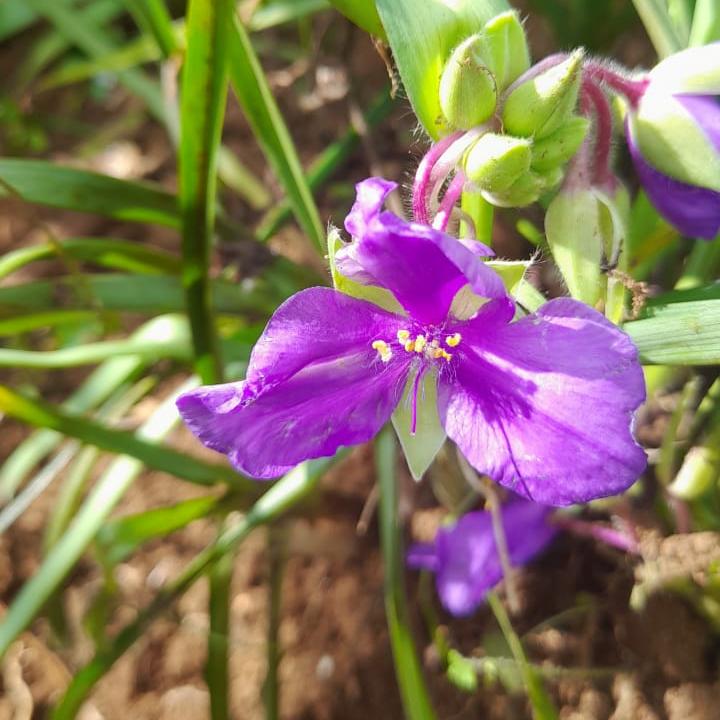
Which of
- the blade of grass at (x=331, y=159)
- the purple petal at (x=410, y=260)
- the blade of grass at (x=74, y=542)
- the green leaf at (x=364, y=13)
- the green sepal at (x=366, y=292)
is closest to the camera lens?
the purple petal at (x=410, y=260)

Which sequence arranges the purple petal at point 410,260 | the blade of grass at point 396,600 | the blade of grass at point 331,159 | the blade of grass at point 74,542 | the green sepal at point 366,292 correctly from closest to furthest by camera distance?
the purple petal at point 410,260
the green sepal at point 366,292
the blade of grass at point 396,600
the blade of grass at point 74,542
the blade of grass at point 331,159

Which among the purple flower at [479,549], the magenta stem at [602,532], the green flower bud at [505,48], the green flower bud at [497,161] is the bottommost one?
the magenta stem at [602,532]

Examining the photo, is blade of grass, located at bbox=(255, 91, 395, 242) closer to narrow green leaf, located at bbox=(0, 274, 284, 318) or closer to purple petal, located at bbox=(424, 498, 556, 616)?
narrow green leaf, located at bbox=(0, 274, 284, 318)

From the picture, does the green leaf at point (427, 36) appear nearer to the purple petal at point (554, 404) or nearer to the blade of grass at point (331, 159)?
the purple petal at point (554, 404)

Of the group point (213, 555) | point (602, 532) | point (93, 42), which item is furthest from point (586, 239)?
point (93, 42)

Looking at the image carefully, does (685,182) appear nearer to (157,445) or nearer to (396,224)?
(396,224)

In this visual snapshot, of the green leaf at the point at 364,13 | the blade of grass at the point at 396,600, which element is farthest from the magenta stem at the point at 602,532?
the green leaf at the point at 364,13

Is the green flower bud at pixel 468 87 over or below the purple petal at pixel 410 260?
over

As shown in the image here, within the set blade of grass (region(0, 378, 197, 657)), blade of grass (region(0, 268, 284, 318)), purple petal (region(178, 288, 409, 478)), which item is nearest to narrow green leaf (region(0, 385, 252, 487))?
blade of grass (region(0, 378, 197, 657))

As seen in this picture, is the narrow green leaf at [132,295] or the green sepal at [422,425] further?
the narrow green leaf at [132,295]
